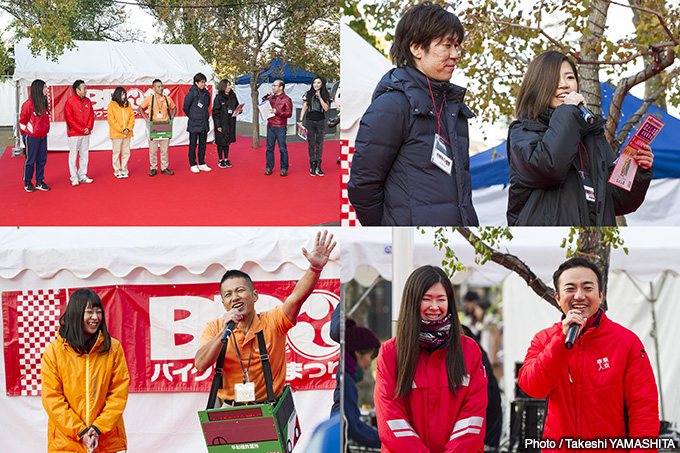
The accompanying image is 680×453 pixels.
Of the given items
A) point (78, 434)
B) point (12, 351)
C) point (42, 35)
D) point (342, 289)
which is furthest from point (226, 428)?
point (42, 35)

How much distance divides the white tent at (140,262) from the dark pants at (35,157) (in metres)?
2.20

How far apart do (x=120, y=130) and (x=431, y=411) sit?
482 cm

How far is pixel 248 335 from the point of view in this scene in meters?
3.14

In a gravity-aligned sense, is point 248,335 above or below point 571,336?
below

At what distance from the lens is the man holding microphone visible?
3.07m

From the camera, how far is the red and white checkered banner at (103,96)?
19.3 ft

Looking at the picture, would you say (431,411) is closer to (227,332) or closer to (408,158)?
(408,158)

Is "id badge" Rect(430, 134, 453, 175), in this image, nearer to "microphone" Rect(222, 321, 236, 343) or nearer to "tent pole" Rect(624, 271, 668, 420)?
"tent pole" Rect(624, 271, 668, 420)

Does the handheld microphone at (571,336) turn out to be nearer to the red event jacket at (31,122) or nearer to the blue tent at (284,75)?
the blue tent at (284,75)

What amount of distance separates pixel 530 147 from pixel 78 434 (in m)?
2.32

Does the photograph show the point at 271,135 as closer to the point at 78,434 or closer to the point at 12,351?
the point at 12,351

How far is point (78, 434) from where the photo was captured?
126 inches

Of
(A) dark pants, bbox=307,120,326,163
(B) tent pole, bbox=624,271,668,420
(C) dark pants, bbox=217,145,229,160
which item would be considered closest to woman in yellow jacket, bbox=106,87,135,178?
(C) dark pants, bbox=217,145,229,160

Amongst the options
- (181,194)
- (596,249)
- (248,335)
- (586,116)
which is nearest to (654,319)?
(596,249)
